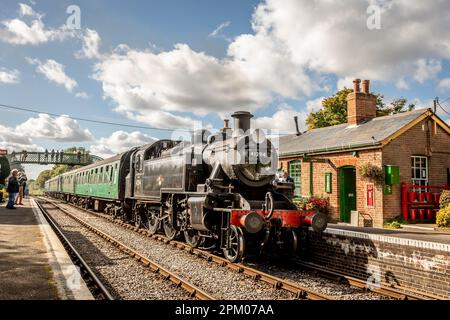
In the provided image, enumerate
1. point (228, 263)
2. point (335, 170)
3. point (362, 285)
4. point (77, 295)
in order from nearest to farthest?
point (77, 295) → point (362, 285) → point (228, 263) → point (335, 170)

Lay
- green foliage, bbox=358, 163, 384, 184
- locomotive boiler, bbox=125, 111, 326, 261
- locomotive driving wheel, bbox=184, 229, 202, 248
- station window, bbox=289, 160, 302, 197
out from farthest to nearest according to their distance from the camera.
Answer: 1. station window, bbox=289, 160, 302, 197
2. green foliage, bbox=358, 163, 384, 184
3. locomotive driving wheel, bbox=184, 229, 202, 248
4. locomotive boiler, bbox=125, 111, 326, 261

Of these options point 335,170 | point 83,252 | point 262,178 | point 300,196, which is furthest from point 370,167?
point 83,252

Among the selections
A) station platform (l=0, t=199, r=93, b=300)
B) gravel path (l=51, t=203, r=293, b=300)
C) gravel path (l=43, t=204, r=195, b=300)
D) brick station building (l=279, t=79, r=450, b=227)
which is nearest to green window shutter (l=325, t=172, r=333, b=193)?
brick station building (l=279, t=79, r=450, b=227)

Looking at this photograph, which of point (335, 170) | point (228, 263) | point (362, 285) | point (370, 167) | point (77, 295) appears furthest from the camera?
point (335, 170)

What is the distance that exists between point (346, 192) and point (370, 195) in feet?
5.15

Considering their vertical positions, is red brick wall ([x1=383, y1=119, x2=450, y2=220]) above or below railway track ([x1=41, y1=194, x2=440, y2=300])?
above

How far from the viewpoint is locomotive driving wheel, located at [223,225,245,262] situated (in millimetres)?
7242

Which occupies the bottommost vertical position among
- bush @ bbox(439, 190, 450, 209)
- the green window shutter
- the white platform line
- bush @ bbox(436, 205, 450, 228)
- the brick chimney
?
the white platform line

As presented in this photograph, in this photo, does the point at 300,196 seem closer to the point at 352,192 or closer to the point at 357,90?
the point at 352,192

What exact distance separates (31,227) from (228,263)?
7.30m

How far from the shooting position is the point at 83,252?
8922mm

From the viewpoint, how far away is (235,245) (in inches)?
302

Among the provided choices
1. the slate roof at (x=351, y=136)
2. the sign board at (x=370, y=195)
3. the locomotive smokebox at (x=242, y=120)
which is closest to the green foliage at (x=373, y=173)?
the sign board at (x=370, y=195)

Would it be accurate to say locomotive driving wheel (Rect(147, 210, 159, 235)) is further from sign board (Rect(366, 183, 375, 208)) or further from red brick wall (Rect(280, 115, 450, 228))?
sign board (Rect(366, 183, 375, 208))
